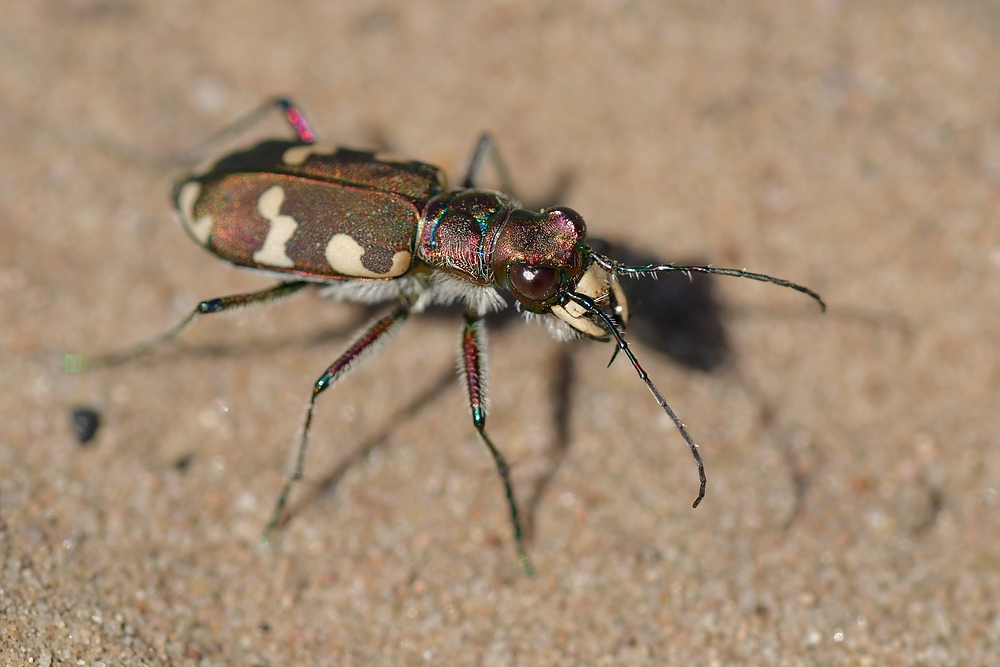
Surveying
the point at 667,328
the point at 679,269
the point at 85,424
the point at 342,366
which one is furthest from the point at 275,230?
the point at 667,328

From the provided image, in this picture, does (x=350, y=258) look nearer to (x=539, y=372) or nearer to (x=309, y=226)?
(x=309, y=226)

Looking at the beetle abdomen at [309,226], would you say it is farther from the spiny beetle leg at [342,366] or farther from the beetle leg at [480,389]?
the beetle leg at [480,389]

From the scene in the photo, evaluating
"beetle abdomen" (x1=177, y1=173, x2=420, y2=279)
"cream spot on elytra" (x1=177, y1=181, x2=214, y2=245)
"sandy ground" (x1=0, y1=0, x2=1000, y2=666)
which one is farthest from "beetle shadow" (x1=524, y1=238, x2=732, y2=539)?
"cream spot on elytra" (x1=177, y1=181, x2=214, y2=245)

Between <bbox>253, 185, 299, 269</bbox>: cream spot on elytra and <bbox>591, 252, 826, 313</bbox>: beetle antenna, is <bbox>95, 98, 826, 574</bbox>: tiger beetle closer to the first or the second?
<bbox>253, 185, 299, 269</bbox>: cream spot on elytra

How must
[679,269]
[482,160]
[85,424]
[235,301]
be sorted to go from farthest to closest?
1. [482,160]
2. [85,424]
3. [235,301]
4. [679,269]

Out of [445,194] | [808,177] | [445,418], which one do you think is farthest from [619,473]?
[808,177]

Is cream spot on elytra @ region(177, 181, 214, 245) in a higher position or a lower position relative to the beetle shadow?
higher
